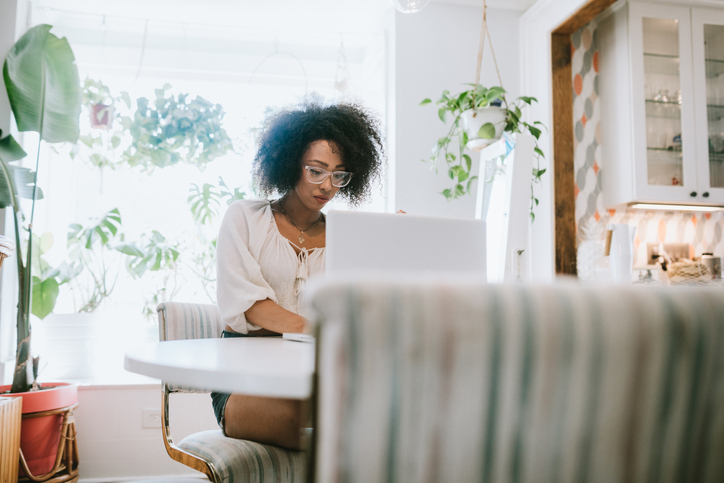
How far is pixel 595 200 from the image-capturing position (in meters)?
3.46

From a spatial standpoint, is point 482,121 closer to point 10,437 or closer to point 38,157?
point 38,157

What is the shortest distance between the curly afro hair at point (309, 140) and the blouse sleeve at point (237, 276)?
442 mm

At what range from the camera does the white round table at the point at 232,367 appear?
748mm

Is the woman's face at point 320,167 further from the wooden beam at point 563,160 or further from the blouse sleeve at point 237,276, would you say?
the wooden beam at point 563,160

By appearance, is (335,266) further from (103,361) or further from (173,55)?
(173,55)

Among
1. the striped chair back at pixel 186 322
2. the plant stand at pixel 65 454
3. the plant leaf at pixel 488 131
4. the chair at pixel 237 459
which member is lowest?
the plant stand at pixel 65 454

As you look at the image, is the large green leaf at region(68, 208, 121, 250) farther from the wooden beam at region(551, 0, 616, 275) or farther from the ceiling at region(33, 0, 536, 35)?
the wooden beam at region(551, 0, 616, 275)

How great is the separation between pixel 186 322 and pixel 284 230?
0.45 metres

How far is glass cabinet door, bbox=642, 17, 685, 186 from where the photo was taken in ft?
10.6

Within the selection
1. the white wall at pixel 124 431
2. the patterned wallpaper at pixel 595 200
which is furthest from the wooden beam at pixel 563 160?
the white wall at pixel 124 431

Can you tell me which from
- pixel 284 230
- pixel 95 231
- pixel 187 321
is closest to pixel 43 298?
pixel 95 231

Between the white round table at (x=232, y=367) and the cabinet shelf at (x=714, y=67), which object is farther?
the cabinet shelf at (x=714, y=67)

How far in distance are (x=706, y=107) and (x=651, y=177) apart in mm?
589

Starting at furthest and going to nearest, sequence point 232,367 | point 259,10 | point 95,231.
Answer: point 259,10 < point 95,231 < point 232,367
